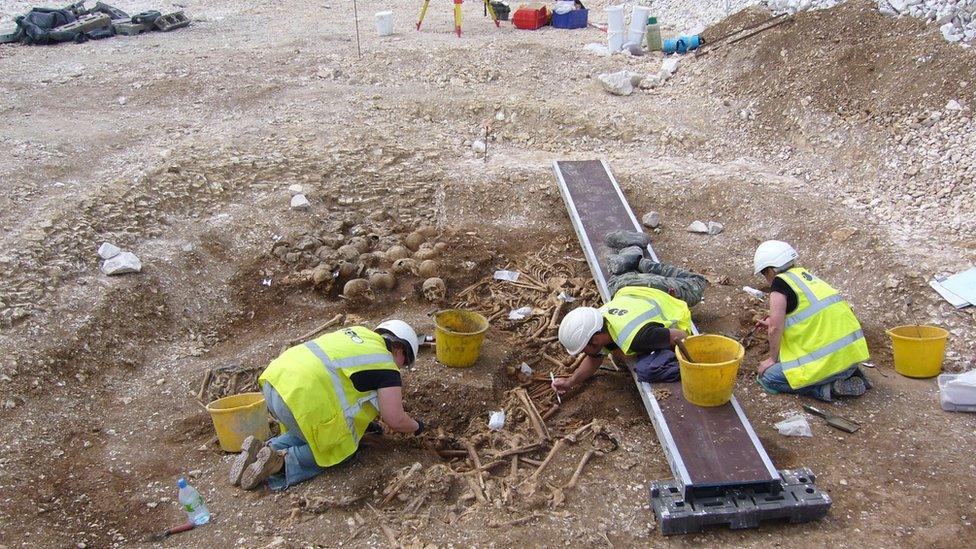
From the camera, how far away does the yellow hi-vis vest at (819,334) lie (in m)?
5.18

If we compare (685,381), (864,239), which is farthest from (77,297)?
(864,239)

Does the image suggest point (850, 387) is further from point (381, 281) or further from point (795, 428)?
point (381, 281)

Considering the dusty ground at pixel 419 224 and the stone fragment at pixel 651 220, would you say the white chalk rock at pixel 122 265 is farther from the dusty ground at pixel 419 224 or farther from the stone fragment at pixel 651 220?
the stone fragment at pixel 651 220

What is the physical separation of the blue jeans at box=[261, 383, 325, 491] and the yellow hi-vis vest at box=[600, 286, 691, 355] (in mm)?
2209

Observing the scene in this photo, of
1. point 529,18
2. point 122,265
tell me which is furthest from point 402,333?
point 529,18

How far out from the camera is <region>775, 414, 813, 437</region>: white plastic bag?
197 inches

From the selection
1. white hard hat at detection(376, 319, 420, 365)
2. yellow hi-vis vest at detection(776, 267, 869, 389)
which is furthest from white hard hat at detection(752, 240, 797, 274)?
white hard hat at detection(376, 319, 420, 365)

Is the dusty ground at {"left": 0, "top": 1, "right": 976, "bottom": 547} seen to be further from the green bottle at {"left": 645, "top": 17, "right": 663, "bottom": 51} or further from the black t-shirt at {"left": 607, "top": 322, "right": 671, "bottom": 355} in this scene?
the green bottle at {"left": 645, "top": 17, "right": 663, "bottom": 51}

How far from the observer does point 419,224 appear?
805 cm

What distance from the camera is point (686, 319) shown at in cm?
560

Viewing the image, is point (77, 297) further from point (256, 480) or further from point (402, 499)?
point (402, 499)

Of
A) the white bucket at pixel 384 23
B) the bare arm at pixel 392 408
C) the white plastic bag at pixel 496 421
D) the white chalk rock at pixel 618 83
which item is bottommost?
the white plastic bag at pixel 496 421

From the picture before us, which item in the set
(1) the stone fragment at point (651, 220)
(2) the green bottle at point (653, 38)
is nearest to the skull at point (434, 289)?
(1) the stone fragment at point (651, 220)

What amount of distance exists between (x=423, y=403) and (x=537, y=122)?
501 cm
